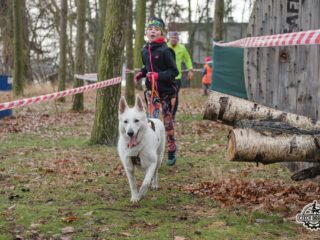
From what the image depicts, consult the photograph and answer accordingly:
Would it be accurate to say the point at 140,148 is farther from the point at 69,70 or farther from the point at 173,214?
the point at 69,70

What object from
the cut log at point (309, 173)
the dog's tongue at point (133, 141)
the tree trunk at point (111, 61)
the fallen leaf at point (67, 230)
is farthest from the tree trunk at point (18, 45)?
the cut log at point (309, 173)

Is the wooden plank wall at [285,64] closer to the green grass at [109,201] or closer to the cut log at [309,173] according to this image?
the green grass at [109,201]

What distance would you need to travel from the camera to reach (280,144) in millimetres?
4602

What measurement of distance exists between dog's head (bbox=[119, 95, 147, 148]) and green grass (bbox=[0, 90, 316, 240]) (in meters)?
0.77

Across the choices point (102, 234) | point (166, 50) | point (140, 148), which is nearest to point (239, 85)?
point (166, 50)

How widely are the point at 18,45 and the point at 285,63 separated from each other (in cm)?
1311

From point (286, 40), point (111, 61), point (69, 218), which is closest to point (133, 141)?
point (69, 218)

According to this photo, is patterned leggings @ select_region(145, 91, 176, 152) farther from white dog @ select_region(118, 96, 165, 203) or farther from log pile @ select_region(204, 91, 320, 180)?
log pile @ select_region(204, 91, 320, 180)

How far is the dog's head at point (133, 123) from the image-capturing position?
210 inches

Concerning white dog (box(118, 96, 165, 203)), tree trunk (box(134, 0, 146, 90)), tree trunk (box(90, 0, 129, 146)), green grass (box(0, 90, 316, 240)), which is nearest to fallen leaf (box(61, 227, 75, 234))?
green grass (box(0, 90, 316, 240))

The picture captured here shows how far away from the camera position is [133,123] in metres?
5.37

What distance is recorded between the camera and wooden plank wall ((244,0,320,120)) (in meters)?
6.90

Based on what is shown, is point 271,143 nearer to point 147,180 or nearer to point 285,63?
point 147,180

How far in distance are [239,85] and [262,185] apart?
270 inches
